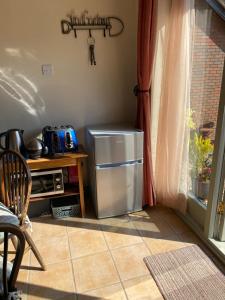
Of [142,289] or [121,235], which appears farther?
[121,235]

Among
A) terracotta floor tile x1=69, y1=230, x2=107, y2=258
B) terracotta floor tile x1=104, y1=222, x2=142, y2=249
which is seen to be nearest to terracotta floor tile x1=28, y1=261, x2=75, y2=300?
terracotta floor tile x1=69, y1=230, x2=107, y2=258

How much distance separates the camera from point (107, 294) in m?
1.59

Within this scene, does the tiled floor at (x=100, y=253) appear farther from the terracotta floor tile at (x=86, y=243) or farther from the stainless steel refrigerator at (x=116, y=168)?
the stainless steel refrigerator at (x=116, y=168)

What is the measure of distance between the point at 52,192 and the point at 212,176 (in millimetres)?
1454

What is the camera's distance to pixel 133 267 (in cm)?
179

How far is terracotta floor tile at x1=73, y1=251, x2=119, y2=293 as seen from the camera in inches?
65.4

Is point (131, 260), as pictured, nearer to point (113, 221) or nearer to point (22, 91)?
point (113, 221)

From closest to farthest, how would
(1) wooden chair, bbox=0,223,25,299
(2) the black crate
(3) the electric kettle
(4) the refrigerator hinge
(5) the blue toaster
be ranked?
(1) wooden chair, bbox=0,223,25,299 < (4) the refrigerator hinge < (3) the electric kettle < (5) the blue toaster < (2) the black crate

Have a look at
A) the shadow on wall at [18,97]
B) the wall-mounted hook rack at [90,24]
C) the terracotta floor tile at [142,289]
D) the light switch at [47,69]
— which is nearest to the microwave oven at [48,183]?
the shadow on wall at [18,97]

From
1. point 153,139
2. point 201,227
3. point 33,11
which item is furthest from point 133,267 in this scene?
point 33,11

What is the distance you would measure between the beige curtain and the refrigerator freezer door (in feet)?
0.87

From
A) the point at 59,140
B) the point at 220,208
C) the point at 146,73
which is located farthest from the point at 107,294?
the point at 146,73

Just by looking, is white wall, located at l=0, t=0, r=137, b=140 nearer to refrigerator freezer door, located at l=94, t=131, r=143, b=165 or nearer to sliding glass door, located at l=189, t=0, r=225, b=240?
refrigerator freezer door, located at l=94, t=131, r=143, b=165

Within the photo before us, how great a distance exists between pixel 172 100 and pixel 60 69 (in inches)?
44.8
